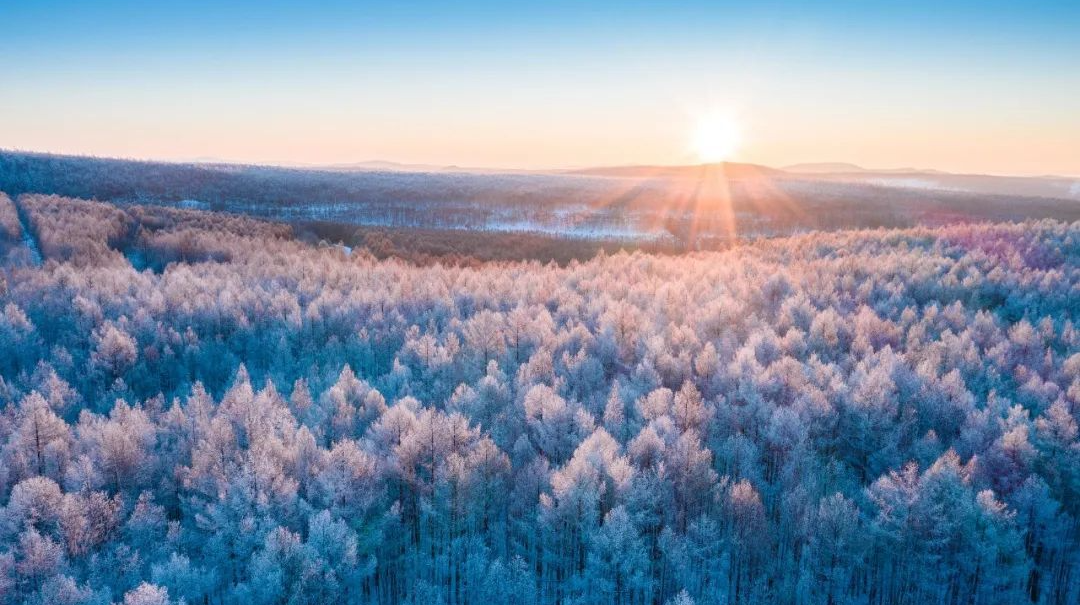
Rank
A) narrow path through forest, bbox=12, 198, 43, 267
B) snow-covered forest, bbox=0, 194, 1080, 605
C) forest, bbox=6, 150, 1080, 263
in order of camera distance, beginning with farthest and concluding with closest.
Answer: forest, bbox=6, 150, 1080, 263
narrow path through forest, bbox=12, 198, 43, 267
snow-covered forest, bbox=0, 194, 1080, 605

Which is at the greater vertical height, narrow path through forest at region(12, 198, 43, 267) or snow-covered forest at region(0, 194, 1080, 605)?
narrow path through forest at region(12, 198, 43, 267)

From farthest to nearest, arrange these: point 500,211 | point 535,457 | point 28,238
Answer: point 500,211, point 28,238, point 535,457

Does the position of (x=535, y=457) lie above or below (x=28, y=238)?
below

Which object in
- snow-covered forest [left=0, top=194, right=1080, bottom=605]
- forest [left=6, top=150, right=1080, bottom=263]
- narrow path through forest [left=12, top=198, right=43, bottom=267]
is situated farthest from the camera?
forest [left=6, top=150, right=1080, bottom=263]

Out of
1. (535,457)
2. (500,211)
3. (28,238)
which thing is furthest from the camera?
(500,211)

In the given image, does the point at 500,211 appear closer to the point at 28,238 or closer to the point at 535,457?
the point at 28,238

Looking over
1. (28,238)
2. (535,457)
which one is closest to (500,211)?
(28,238)
